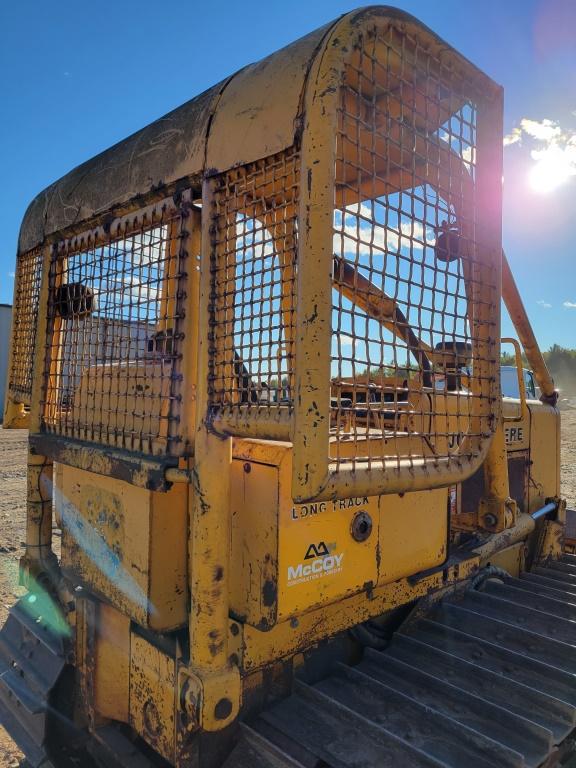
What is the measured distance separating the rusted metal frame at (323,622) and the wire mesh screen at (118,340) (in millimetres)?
654

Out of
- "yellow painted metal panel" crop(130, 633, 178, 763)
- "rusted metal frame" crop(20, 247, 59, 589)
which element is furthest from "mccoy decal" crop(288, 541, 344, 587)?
"rusted metal frame" crop(20, 247, 59, 589)

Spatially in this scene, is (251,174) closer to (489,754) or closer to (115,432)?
(115,432)

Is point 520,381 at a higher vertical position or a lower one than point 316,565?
higher

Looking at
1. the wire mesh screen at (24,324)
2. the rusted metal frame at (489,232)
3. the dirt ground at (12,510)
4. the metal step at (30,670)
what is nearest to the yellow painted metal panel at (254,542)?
the rusted metal frame at (489,232)

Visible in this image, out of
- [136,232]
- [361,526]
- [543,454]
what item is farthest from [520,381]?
[136,232]

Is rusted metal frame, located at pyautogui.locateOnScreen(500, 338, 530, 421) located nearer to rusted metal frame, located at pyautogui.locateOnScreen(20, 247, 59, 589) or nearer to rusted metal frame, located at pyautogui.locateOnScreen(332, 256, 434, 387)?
rusted metal frame, located at pyautogui.locateOnScreen(332, 256, 434, 387)

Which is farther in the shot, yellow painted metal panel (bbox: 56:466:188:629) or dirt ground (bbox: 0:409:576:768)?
dirt ground (bbox: 0:409:576:768)

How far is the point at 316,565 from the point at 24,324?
1.92 meters

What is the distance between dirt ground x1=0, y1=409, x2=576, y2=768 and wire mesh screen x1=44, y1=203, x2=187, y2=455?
1762 millimetres

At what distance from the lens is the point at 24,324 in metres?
2.83

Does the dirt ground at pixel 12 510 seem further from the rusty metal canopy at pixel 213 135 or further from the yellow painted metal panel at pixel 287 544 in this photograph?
the rusty metal canopy at pixel 213 135

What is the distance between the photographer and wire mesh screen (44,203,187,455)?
183cm

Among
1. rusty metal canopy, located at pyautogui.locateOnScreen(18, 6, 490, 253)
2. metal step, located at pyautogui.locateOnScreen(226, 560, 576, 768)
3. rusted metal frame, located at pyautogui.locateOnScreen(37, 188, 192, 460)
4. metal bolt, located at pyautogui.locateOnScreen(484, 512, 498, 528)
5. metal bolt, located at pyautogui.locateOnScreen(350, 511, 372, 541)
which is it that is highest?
rusty metal canopy, located at pyautogui.locateOnScreen(18, 6, 490, 253)

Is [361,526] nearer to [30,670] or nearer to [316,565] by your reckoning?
[316,565]
